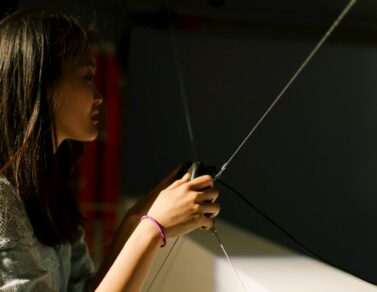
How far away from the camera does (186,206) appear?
600mm

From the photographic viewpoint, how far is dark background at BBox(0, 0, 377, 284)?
0.66m

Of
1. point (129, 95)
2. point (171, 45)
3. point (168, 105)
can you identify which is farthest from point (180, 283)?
point (129, 95)

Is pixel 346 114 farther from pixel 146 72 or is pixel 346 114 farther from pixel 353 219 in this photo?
pixel 146 72

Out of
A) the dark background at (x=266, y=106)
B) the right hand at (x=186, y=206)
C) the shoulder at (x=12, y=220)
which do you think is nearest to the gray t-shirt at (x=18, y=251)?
the shoulder at (x=12, y=220)

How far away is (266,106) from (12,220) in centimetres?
55

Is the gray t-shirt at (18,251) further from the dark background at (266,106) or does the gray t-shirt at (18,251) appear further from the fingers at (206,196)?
the dark background at (266,106)

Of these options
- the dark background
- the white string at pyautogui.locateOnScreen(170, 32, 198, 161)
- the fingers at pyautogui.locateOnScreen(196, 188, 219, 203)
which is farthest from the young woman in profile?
the white string at pyautogui.locateOnScreen(170, 32, 198, 161)

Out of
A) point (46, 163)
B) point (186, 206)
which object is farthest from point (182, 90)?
point (186, 206)

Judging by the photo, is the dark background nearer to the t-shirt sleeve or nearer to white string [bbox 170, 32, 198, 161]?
white string [bbox 170, 32, 198, 161]

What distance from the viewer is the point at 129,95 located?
5.39 feet

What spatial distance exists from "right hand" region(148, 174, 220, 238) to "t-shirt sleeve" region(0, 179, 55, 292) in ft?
0.62

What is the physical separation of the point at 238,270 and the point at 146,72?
0.98 meters

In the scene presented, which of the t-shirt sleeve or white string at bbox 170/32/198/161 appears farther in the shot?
white string at bbox 170/32/198/161

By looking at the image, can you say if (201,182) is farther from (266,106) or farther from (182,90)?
(182,90)
